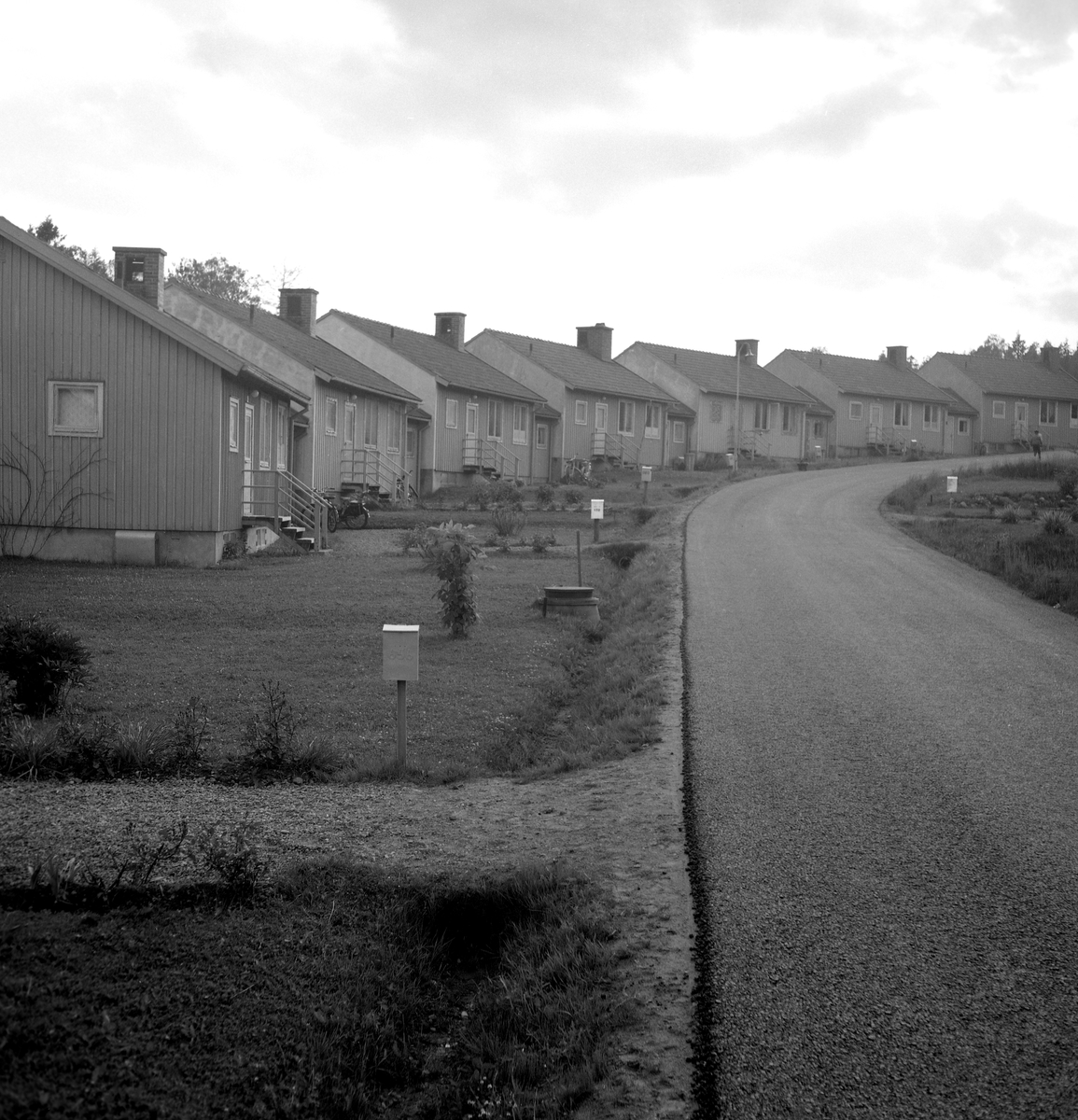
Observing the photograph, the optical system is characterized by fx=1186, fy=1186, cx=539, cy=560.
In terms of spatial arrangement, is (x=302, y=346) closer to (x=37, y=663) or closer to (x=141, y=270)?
(x=141, y=270)

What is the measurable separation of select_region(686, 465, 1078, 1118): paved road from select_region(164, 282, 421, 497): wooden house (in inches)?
747

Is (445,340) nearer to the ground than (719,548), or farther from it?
farther from it

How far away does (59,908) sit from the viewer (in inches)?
194

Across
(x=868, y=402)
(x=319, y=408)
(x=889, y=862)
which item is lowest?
(x=889, y=862)

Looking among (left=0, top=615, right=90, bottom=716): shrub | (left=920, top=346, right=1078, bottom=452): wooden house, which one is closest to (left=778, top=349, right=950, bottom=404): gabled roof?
(left=920, top=346, right=1078, bottom=452): wooden house

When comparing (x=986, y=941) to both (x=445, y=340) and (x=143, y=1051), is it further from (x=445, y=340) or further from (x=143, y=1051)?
(x=445, y=340)

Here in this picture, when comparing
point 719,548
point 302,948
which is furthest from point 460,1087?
point 719,548

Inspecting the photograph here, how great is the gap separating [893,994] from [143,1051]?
263 cm

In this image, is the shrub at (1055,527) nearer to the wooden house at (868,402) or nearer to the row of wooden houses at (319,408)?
the row of wooden houses at (319,408)

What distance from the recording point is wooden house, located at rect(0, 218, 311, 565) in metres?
20.0

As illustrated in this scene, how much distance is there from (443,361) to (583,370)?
34.1 ft

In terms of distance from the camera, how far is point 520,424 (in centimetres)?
4609

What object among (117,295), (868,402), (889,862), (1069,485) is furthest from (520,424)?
(889,862)

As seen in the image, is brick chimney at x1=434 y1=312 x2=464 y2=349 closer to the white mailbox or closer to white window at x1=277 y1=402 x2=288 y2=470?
white window at x1=277 y1=402 x2=288 y2=470
